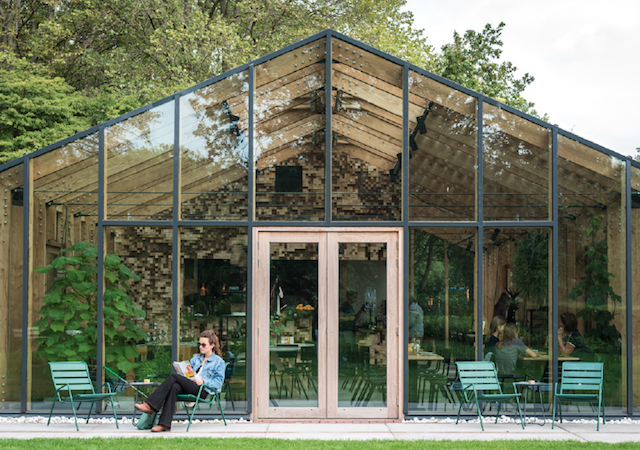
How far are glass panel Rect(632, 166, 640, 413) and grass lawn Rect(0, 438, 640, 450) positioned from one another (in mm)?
1662

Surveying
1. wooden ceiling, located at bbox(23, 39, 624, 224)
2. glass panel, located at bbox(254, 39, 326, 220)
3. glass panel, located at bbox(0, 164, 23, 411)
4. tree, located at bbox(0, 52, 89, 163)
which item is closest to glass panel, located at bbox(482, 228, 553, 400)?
wooden ceiling, located at bbox(23, 39, 624, 224)

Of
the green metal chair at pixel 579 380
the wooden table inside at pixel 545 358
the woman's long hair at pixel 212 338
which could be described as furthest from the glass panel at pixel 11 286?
the green metal chair at pixel 579 380

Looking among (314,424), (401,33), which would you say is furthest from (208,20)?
(314,424)

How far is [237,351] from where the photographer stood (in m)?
8.33

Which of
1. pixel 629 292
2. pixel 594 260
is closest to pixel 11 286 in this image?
pixel 594 260

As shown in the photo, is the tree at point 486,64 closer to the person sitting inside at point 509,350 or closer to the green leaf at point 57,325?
the person sitting inside at point 509,350

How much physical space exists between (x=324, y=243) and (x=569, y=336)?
3.38m

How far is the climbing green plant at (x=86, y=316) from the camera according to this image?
8.23 meters

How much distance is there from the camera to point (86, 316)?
828cm

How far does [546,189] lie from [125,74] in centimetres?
1359

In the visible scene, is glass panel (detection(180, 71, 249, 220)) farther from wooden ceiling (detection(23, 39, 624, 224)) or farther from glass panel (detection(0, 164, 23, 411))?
glass panel (detection(0, 164, 23, 411))

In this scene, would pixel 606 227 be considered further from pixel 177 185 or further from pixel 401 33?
pixel 401 33

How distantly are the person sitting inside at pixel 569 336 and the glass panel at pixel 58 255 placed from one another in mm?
5926

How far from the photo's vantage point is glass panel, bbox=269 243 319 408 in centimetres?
832
